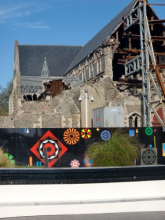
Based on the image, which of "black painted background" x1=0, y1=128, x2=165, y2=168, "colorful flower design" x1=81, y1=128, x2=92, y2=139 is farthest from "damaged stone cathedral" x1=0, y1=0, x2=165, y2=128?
"black painted background" x1=0, y1=128, x2=165, y2=168

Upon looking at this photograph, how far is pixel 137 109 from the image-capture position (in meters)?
37.9

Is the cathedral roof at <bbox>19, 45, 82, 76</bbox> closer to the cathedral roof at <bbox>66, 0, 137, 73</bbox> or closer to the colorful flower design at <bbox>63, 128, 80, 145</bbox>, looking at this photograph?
the cathedral roof at <bbox>66, 0, 137, 73</bbox>

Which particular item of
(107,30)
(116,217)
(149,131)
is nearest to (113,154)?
(116,217)

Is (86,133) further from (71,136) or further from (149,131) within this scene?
(149,131)

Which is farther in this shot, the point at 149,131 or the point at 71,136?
the point at 149,131

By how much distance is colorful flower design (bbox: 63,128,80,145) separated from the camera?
645 inches

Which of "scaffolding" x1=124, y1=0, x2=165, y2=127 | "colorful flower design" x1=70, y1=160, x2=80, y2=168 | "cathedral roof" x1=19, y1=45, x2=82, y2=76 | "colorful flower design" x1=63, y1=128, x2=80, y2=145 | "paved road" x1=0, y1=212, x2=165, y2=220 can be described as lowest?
"paved road" x1=0, y1=212, x2=165, y2=220

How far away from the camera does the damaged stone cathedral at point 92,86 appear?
3881 centimetres

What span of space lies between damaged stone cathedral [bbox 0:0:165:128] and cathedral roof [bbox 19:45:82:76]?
194mm

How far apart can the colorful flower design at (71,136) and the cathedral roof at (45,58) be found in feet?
164

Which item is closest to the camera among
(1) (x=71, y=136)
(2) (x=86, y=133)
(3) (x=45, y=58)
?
(1) (x=71, y=136)

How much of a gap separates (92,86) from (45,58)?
31.2 meters

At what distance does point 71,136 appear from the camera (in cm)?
1666

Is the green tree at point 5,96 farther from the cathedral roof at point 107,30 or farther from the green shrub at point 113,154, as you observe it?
the green shrub at point 113,154
